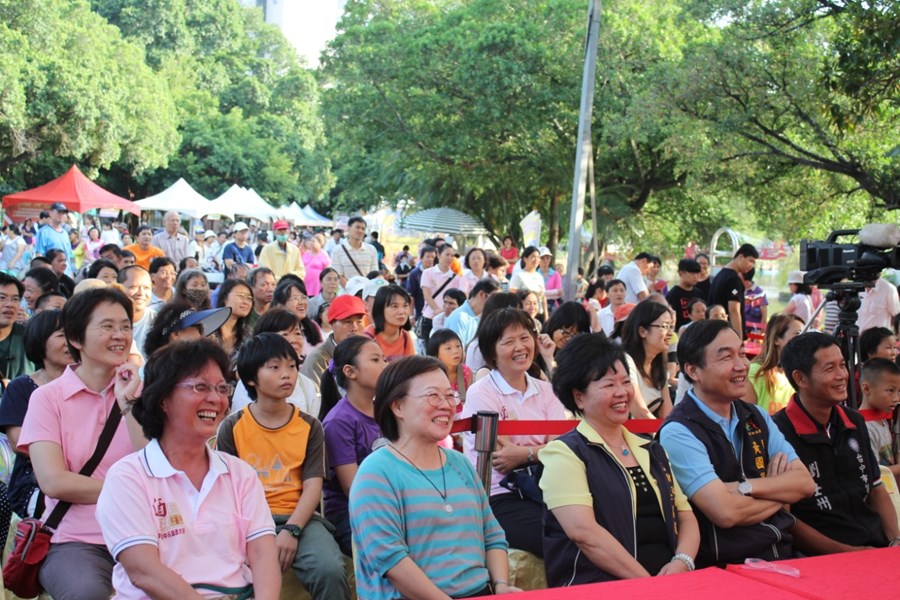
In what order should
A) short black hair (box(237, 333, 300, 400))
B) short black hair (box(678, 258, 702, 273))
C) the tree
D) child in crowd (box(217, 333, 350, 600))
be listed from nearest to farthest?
1. child in crowd (box(217, 333, 350, 600))
2. short black hair (box(237, 333, 300, 400))
3. short black hair (box(678, 258, 702, 273))
4. the tree

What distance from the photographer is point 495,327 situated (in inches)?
193

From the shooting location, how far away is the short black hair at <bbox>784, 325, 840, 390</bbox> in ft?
14.8

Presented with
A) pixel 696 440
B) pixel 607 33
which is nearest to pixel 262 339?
pixel 696 440

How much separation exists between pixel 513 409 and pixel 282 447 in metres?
1.19

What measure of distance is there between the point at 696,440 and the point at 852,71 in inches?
242

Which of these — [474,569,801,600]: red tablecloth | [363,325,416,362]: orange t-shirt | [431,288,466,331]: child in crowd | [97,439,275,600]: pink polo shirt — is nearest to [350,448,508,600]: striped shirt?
[97,439,275,600]: pink polo shirt

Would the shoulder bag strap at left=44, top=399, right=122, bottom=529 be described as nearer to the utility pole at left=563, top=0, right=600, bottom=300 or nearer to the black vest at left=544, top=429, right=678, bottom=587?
the black vest at left=544, top=429, right=678, bottom=587

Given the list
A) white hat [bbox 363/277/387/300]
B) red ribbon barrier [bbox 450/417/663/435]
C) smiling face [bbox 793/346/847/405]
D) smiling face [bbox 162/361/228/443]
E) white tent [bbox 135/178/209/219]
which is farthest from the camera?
white tent [bbox 135/178/209/219]

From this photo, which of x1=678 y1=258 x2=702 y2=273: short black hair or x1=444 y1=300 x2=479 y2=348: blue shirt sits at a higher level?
x1=678 y1=258 x2=702 y2=273: short black hair

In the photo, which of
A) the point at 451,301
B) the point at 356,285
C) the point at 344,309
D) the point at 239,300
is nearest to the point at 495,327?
the point at 344,309

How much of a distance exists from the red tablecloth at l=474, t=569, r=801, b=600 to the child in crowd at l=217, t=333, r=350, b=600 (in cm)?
133

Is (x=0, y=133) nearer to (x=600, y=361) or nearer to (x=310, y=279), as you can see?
(x=310, y=279)

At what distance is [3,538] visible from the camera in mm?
3969

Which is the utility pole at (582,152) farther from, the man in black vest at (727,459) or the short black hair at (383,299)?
the man in black vest at (727,459)
